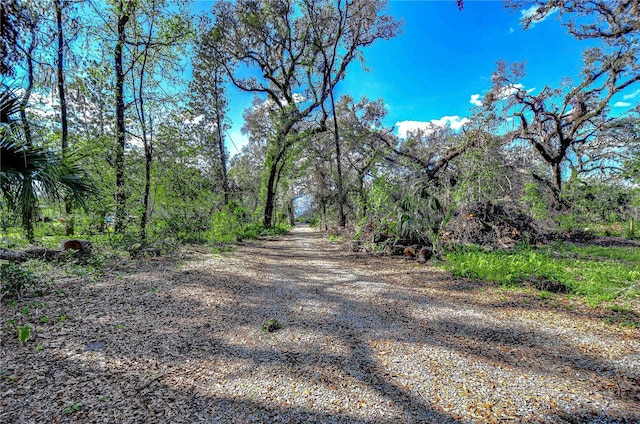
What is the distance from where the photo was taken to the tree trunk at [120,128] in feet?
17.0

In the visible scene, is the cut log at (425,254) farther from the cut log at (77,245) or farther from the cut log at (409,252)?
the cut log at (77,245)

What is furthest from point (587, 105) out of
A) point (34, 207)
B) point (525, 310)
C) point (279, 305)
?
point (34, 207)

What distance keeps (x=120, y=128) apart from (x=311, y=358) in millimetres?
6216

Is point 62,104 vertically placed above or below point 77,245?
above

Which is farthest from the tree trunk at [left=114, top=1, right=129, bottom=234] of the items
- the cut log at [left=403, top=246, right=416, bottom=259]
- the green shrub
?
the green shrub

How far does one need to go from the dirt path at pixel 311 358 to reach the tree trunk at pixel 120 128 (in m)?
1.85

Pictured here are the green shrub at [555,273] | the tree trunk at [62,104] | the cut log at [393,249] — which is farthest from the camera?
the cut log at [393,249]

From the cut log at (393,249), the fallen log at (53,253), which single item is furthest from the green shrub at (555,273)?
A: the fallen log at (53,253)

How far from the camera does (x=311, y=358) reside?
216 cm

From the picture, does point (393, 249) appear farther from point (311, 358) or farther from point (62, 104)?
point (62, 104)

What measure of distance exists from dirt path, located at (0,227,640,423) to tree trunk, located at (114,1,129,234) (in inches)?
72.7

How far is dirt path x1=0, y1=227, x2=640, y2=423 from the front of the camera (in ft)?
5.09

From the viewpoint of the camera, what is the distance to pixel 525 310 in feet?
10.1

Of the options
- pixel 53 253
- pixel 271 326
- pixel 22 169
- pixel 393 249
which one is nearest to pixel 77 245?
pixel 53 253
